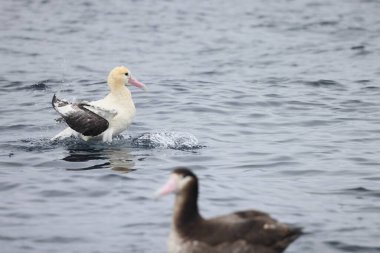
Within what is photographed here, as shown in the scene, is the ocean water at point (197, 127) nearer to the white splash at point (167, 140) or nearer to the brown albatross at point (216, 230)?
the white splash at point (167, 140)

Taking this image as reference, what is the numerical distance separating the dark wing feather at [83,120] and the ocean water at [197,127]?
0.33m

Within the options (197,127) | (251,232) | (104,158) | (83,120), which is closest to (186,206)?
(251,232)

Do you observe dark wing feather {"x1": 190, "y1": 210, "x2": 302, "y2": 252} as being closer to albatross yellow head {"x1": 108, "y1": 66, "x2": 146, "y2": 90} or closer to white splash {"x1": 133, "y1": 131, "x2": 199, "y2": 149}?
white splash {"x1": 133, "y1": 131, "x2": 199, "y2": 149}

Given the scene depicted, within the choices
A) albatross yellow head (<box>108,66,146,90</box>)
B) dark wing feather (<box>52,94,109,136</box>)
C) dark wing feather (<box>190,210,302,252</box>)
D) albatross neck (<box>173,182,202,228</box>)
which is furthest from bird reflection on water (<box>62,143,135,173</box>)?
dark wing feather (<box>190,210,302,252</box>)

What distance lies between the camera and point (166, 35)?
27.4m

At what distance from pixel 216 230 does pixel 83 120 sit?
614cm

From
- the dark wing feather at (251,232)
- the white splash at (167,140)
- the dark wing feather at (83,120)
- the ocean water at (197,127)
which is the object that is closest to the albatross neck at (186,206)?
the dark wing feather at (251,232)

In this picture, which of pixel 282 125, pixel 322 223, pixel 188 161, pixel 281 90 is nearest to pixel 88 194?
pixel 188 161

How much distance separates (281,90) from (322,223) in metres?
9.41

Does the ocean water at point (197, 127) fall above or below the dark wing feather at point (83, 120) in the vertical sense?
below

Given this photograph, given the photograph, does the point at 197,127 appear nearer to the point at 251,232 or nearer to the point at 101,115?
the point at 101,115

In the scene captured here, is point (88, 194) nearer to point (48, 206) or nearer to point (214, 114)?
point (48, 206)

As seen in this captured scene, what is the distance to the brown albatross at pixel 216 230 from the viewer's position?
7.57 metres

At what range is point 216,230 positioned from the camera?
7.65 meters
